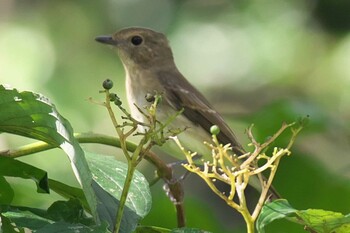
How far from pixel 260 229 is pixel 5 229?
0.37 meters

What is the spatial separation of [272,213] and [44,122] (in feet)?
1.11

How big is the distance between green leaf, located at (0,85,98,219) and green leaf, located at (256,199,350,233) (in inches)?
9.2

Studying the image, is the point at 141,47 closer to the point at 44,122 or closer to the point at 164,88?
the point at 164,88

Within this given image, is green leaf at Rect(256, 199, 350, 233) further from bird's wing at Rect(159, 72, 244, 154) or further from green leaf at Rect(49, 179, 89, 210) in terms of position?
bird's wing at Rect(159, 72, 244, 154)

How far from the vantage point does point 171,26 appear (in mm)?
5363

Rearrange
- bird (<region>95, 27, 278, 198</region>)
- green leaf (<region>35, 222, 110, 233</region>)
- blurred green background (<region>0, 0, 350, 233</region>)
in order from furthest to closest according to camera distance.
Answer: blurred green background (<region>0, 0, 350, 233</region>) → bird (<region>95, 27, 278, 198</region>) → green leaf (<region>35, 222, 110, 233</region>)

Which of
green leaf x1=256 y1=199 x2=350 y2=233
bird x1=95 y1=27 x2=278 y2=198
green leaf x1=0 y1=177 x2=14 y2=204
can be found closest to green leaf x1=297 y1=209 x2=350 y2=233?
green leaf x1=256 y1=199 x2=350 y2=233

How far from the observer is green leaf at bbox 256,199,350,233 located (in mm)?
1276

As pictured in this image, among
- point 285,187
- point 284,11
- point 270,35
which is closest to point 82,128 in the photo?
point 270,35

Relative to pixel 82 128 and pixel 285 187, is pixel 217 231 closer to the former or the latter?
pixel 285 187

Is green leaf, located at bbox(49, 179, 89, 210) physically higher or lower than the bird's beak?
lower

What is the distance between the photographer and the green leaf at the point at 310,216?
4.19 feet

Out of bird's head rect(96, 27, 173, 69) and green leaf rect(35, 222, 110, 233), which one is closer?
green leaf rect(35, 222, 110, 233)

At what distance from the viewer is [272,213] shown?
1.27 m
